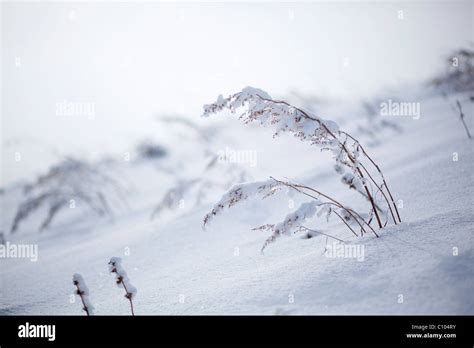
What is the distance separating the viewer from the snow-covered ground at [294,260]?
64.6 inches

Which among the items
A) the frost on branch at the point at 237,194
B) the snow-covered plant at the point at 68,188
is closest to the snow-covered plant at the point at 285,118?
the frost on branch at the point at 237,194

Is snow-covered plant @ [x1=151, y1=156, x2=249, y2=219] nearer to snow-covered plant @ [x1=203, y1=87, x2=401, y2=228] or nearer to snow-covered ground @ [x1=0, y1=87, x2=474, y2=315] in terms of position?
snow-covered ground @ [x1=0, y1=87, x2=474, y2=315]

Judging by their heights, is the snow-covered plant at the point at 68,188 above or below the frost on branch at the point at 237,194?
above

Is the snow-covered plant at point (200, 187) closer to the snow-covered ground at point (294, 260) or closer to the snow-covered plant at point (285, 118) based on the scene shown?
the snow-covered ground at point (294, 260)

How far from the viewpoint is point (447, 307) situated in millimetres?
1477

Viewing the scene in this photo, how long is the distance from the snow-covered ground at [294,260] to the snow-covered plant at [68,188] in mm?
1213

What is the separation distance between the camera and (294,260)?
2.18m

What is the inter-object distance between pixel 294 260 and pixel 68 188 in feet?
19.8

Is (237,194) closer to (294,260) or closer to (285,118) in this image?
(285,118)
